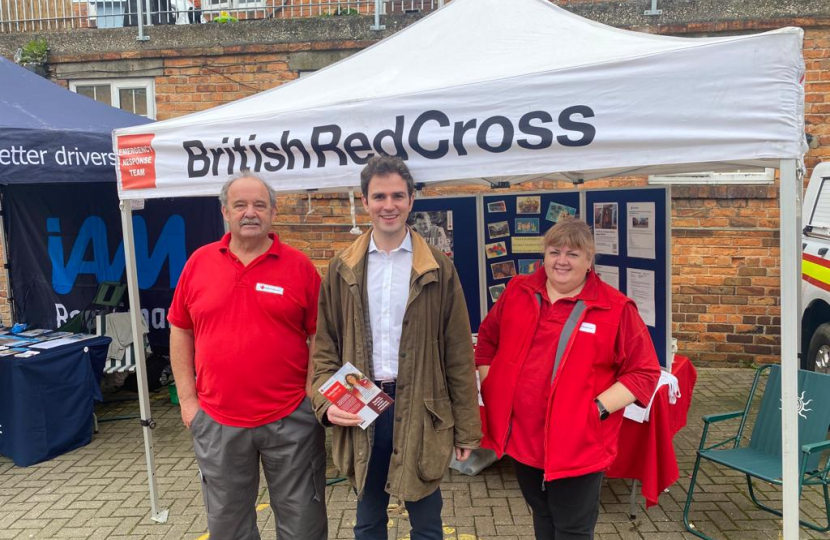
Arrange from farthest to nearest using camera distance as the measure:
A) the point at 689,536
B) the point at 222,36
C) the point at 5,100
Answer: the point at 222,36 < the point at 5,100 < the point at 689,536

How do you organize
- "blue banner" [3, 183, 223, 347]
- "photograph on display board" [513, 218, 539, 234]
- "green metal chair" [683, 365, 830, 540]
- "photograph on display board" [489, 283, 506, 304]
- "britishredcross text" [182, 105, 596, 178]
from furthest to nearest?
"blue banner" [3, 183, 223, 347] < "photograph on display board" [489, 283, 506, 304] < "photograph on display board" [513, 218, 539, 234] < "green metal chair" [683, 365, 830, 540] < "britishredcross text" [182, 105, 596, 178]

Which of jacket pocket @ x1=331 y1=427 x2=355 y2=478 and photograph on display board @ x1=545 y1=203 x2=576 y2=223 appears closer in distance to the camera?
jacket pocket @ x1=331 y1=427 x2=355 y2=478

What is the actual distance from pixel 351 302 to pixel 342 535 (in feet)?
5.59

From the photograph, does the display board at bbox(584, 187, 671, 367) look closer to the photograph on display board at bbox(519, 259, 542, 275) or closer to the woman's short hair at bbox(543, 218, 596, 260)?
the photograph on display board at bbox(519, 259, 542, 275)

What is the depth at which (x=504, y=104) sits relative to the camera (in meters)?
2.30

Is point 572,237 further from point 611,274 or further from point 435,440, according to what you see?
point 611,274

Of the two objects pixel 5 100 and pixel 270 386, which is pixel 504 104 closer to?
pixel 270 386

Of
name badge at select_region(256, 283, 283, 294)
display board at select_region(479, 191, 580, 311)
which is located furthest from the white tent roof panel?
display board at select_region(479, 191, 580, 311)

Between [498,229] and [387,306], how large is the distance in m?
2.19

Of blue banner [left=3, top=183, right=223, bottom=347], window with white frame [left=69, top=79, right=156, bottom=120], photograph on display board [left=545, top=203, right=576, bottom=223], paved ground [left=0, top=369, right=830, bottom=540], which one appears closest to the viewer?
paved ground [left=0, top=369, right=830, bottom=540]

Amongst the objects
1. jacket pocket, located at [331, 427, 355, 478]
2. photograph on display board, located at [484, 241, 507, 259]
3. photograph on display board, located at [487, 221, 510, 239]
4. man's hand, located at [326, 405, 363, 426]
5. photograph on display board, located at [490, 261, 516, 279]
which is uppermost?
photograph on display board, located at [487, 221, 510, 239]

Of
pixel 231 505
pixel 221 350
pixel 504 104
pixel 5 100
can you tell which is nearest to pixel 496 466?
pixel 231 505

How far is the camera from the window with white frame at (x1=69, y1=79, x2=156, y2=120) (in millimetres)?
6855

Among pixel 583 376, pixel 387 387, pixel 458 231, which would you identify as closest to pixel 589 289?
pixel 583 376
